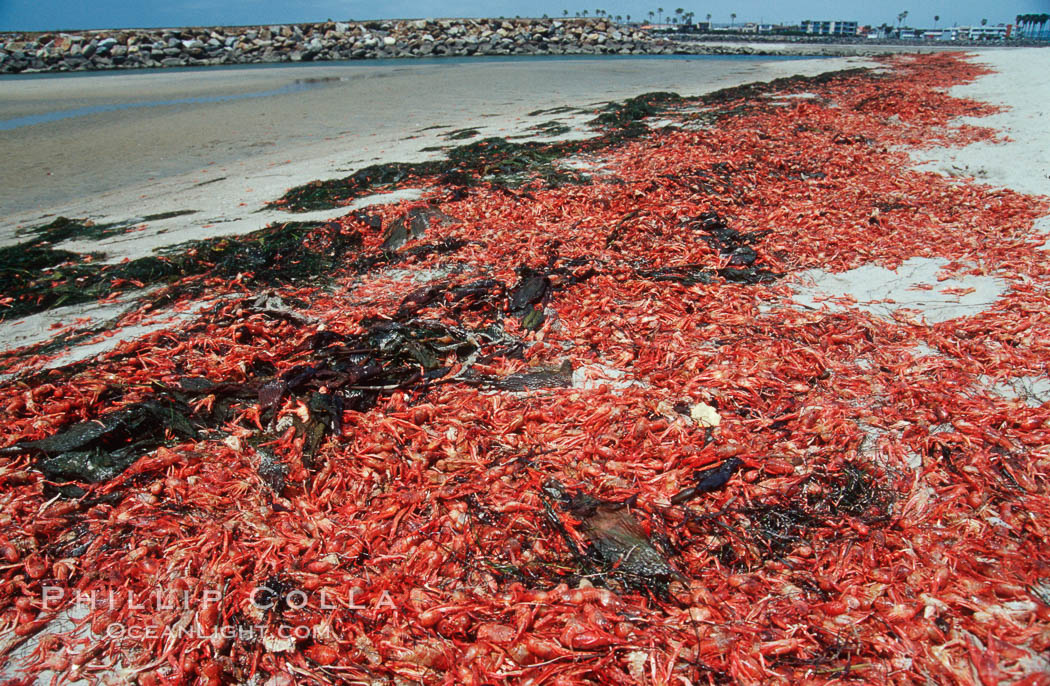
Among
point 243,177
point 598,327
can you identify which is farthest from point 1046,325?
point 243,177

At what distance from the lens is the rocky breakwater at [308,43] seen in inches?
2026

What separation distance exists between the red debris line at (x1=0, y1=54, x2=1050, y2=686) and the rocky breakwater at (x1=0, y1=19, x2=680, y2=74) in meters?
63.6

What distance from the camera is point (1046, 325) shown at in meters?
4.22

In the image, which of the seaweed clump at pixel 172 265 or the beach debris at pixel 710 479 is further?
the seaweed clump at pixel 172 265

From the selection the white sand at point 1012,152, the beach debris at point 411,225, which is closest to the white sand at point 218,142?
the beach debris at point 411,225

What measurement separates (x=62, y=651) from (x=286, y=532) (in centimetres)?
100

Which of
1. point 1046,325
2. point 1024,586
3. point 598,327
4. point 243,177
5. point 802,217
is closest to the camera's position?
point 1024,586

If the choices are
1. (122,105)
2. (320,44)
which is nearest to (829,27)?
(320,44)

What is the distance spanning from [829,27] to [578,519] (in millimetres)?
187462

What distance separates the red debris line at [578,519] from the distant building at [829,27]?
533ft

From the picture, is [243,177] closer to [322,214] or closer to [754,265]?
[322,214]

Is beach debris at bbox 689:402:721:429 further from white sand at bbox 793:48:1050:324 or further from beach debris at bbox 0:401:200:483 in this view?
beach debris at bbox 0:401:200:483

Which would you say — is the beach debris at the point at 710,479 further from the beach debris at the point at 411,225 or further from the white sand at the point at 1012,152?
the white sand at the point at 1012,152

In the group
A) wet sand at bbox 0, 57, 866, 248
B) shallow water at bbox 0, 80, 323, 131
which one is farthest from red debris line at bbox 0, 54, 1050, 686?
shallow water at bbox 0, 80, 323, 131
